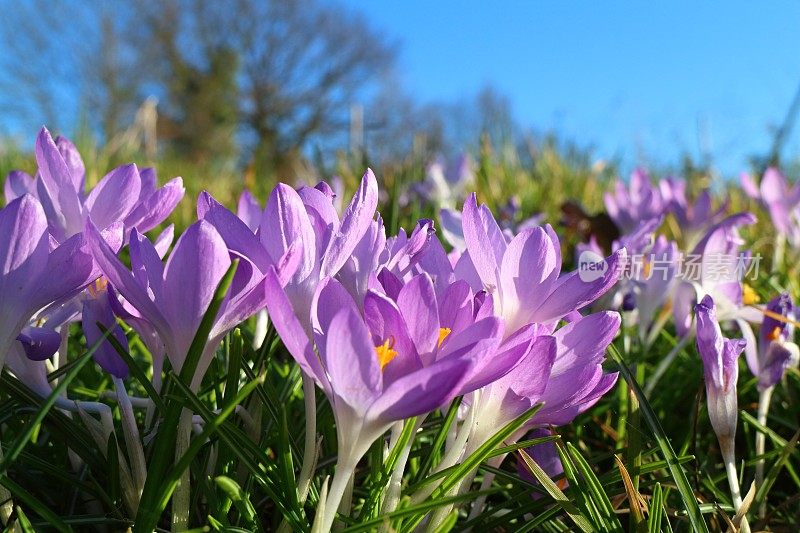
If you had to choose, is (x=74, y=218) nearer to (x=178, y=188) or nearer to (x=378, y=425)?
(x=178, y=188)

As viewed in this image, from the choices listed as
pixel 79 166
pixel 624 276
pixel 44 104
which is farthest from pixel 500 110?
pixel 44 104

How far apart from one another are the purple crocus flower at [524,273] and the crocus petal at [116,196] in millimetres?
312

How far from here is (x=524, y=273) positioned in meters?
0.54

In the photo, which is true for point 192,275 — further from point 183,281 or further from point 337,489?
point 337,489

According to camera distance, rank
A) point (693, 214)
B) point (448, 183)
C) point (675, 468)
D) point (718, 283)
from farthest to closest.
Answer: point (448, 183) → point (693, 214) → point (718, 283) → point (675, 468)

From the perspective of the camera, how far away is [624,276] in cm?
108

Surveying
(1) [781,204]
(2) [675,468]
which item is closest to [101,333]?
(2) [675,468]

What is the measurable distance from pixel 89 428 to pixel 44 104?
20.4 metres

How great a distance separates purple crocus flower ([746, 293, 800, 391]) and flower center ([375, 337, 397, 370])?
55cm

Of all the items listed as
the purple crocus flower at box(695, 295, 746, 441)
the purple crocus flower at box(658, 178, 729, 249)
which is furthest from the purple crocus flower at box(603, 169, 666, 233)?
the purple crocus flower at box(695, 295, 746, 441)

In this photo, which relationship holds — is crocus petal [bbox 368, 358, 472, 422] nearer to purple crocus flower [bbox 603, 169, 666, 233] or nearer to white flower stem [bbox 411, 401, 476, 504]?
white flower stem [bbox 411, 401, 476, 504]

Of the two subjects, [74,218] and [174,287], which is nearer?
[174,287]

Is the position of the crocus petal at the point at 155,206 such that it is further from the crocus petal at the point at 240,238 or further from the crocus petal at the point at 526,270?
the crocus petal at the point at 526,270

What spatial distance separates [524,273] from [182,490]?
0.31 m
